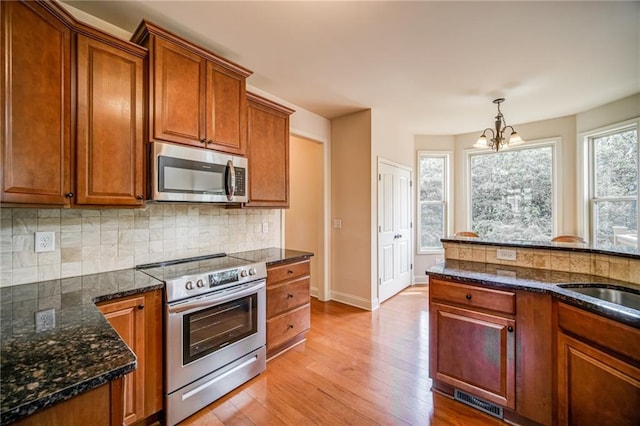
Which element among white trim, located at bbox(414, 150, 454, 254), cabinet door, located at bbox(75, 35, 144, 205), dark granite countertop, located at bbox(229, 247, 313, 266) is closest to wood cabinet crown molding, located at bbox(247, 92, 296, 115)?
cabinet door, located at bbox(75, 35, 144, 205)

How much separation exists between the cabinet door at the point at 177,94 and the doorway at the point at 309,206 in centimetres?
209

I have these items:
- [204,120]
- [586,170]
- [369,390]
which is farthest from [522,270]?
[586,170]

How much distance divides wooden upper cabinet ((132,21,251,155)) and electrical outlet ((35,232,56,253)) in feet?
2.86

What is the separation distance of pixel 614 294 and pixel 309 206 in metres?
3.29

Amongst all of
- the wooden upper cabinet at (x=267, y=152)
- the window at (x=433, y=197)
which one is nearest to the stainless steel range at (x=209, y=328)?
the wooden upper cabinet at (x=267, y=152)

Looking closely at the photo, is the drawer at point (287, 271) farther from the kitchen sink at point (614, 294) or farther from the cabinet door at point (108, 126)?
the kitchen sink at point (614, 294)

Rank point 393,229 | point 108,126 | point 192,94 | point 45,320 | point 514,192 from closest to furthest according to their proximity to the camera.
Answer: point 45,320, point 108,126, point 192,94, point 393,229, point 514,192

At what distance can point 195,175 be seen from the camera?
2.02 m

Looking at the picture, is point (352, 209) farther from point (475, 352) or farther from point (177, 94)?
point (177, 94)

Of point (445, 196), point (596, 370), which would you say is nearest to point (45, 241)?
point (596, 370)

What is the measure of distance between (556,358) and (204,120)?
277cm

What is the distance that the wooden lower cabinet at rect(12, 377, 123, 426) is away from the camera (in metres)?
0.69

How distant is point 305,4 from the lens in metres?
1.75

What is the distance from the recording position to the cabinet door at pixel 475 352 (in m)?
1.68
